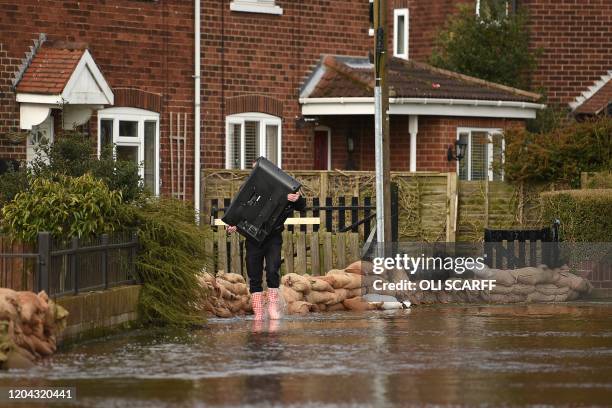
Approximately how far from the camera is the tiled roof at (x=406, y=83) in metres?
30.2

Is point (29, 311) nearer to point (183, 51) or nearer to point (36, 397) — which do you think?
point (36, 397)

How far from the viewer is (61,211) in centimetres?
1675

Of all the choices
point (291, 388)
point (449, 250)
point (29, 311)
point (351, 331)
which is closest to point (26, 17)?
point (449, 250)

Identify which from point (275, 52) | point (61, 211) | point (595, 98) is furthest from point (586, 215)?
point (595, 98)

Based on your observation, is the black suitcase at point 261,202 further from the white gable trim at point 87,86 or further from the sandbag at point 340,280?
the white gable trim at point 87,86

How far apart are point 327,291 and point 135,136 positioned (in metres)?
7.67

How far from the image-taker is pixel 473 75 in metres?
35.3

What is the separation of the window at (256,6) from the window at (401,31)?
7117mm

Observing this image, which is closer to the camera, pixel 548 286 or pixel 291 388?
pixel 291 388

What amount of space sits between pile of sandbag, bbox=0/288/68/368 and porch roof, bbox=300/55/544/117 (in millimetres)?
15862

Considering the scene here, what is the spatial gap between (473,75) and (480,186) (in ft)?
22.1

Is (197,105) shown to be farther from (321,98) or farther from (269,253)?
(269,253)

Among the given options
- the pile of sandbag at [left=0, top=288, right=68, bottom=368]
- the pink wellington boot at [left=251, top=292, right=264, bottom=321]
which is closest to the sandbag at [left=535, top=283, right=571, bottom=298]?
the pink wellington boot at [left=251, top=292, right=264, bottom=321]

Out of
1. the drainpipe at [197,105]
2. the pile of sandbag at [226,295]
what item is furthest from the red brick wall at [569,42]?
the pile of sandbag at [226,295]
